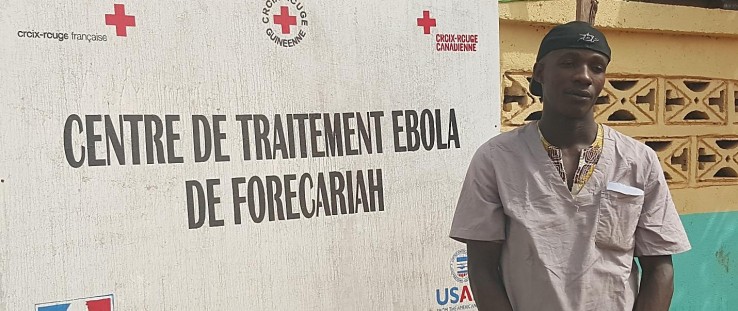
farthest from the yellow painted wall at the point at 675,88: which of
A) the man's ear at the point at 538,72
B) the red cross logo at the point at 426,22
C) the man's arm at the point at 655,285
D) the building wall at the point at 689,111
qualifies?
the man's arm at the point at 655,285

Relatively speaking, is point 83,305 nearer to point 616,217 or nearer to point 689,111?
point 616,217

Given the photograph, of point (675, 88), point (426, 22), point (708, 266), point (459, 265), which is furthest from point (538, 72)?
point (708, 266)

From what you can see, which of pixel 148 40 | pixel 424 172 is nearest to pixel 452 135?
pixel 424 172

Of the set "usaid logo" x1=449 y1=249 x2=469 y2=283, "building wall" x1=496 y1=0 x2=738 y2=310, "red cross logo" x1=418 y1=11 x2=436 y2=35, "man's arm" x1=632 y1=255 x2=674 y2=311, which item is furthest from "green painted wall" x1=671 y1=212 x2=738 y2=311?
"man's arm" x1=632 y1=255 x2=674 y2=311

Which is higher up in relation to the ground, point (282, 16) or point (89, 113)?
point (282, 16)

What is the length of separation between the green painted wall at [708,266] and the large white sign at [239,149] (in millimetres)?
1733

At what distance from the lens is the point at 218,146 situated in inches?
113

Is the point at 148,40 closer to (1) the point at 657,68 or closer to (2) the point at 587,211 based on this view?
(2) the point at 587,211

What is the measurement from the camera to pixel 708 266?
4785 mm

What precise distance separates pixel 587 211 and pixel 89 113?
1.41m

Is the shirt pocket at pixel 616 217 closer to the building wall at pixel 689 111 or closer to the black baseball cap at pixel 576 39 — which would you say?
the black baseball cap at pixel 576 39

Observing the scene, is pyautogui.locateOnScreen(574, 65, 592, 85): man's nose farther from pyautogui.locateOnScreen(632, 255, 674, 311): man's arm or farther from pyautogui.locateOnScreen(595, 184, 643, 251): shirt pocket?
pyautogui.locateOnScreen(632, 255, 674, 311): man's arm

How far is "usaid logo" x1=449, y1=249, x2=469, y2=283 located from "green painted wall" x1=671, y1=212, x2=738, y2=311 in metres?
1.68

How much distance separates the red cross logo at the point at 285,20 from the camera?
3.01 metres
